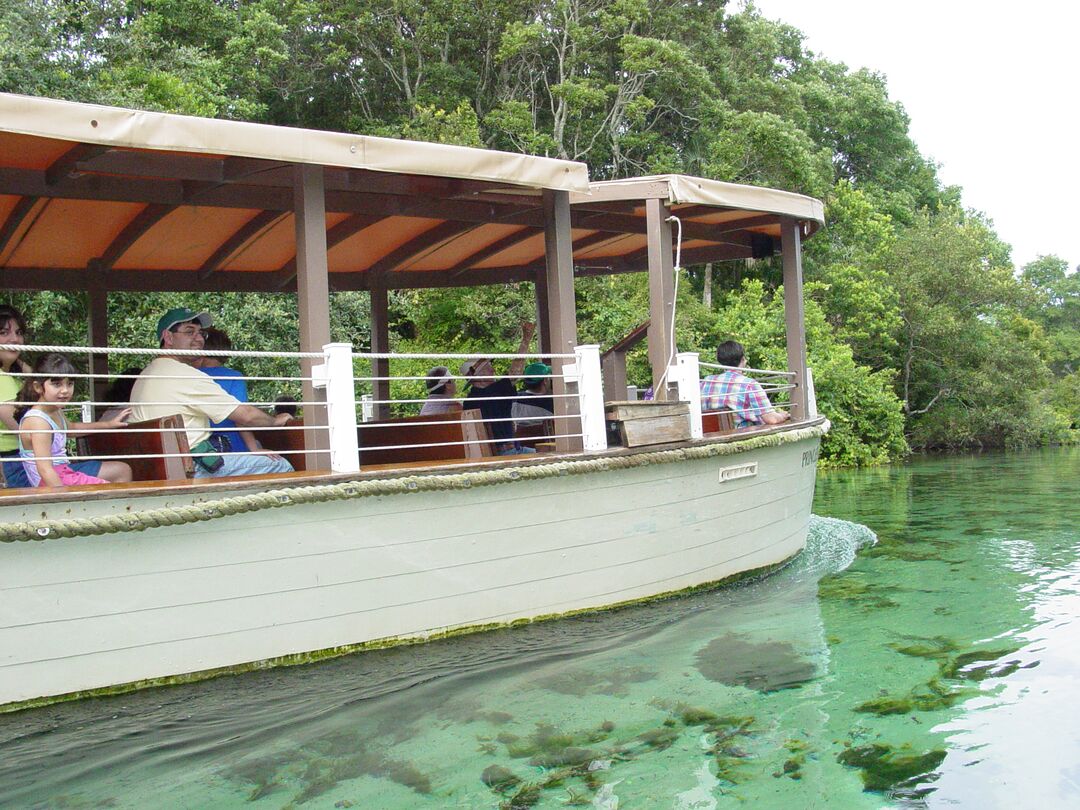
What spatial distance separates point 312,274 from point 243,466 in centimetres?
113

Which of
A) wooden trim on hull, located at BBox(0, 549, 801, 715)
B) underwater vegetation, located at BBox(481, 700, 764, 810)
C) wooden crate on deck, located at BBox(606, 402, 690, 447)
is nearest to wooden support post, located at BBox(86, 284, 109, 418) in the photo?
wooden trim on hull, located at BBox(0, 549, 801, 715)

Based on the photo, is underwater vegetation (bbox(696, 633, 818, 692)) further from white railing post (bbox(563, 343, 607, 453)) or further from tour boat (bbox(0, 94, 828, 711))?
white railing post (bbox(563, 343, 607, 453))

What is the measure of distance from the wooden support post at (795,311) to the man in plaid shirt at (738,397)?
0.43 meters

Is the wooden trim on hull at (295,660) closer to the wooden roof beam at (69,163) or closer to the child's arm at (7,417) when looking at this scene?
the child's arm at (7,417)

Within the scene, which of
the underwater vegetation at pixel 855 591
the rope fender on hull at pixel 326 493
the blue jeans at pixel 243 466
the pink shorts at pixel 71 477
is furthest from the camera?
the underwater vegetation at pixel 855 591

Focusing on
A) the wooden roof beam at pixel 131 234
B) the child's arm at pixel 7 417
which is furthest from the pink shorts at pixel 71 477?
the wooden roof beam at pixel 131 234

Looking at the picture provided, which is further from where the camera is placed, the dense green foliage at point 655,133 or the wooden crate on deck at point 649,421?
the dense green foliage at point 655,133

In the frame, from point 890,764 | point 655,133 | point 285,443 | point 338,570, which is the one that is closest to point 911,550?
point 890,764

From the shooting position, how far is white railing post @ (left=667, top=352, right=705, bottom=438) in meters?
6.69

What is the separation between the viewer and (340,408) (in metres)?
5.16

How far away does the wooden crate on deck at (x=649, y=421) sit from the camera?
612 centimetres

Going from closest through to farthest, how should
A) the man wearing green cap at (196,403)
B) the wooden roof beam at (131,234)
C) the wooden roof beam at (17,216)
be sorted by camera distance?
the man wearing green cap at (196,403), the wooden roof beam at (17,216), the wooden roof beam at (131,234)

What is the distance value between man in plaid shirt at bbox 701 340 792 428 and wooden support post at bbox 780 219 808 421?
43 centimetres

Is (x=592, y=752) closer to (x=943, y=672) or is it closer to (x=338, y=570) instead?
(x=338, y=570)
